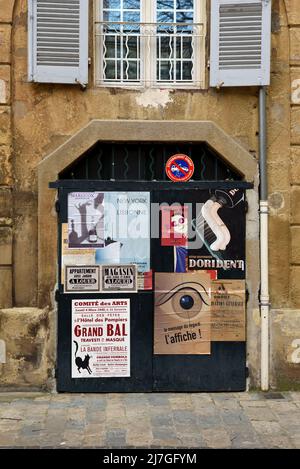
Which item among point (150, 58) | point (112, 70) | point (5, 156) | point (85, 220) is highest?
point (150, 58)

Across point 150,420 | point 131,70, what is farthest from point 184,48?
point 150,420

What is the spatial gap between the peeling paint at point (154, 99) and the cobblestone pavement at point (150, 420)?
3.45m

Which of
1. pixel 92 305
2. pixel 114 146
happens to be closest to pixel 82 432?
pixel 92 305

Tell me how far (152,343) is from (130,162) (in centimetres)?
220

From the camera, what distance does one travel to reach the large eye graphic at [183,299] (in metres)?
7.43

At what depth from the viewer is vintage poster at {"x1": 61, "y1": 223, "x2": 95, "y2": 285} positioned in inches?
291

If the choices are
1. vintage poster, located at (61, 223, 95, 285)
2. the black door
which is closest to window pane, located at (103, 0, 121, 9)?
the black door

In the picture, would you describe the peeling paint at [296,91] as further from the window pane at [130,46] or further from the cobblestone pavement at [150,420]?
the cobblestone pavement at [150,420]

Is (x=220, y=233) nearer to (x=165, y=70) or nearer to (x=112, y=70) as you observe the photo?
(x=165, y=70)

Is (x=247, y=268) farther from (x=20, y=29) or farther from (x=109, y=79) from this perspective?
(x=20, y=29)

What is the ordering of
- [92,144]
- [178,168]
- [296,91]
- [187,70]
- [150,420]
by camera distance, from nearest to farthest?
[150,420]
[92,144]
[296,91]
[178,168]
[187,70]

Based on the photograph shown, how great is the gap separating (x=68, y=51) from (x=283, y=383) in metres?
4.65

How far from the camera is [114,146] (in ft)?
25.0

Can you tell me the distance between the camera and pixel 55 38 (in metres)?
7.27
